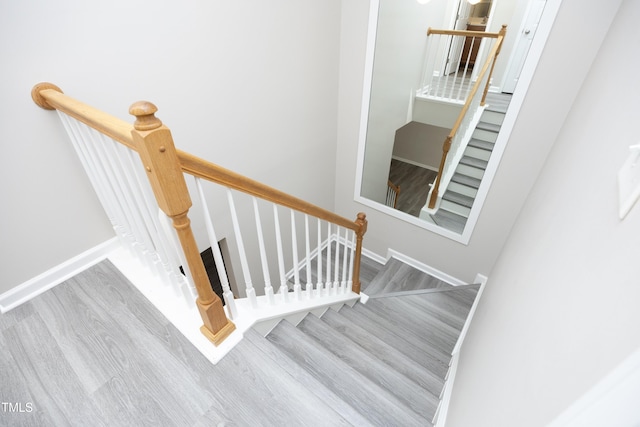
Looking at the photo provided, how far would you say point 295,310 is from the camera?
1.89 metres

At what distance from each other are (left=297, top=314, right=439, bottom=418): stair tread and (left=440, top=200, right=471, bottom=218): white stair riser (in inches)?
69.0

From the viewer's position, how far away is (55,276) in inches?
64.1

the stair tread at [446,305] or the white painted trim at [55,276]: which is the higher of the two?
the white painted trim at [55,276]

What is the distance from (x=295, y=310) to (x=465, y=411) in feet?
3.39

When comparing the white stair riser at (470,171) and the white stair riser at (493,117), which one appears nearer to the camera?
the white stair riser at (493,117)

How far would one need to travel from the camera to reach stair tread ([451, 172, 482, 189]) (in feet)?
9.34

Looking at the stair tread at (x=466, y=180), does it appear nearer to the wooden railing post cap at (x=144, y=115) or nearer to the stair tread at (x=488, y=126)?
the stair tread at (x=488, y=126)

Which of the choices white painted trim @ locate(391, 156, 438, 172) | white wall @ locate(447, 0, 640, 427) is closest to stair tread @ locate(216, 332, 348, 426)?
white wall @ locate(447, 0, 640, 427)

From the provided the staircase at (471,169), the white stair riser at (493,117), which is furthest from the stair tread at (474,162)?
the white stair riser at (493,117)

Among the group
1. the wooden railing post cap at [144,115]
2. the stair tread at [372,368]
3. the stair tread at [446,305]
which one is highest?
the wooden railing post cap at [144,115]

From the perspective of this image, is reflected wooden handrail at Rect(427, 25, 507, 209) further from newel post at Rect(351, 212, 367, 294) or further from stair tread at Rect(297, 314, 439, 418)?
stair tread at Rect(297, 314, 439, 418)

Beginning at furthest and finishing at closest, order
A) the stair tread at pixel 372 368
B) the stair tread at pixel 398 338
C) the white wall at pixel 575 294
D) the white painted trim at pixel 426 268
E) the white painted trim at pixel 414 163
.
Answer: the white painted trim at pixel 414 163
the white painted trim at pixel 426 268
the stair tread at pixel 398 338
the stair tread at pixel 372 368
the white wall at pixel 575 294

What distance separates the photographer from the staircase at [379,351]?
1.43 metres

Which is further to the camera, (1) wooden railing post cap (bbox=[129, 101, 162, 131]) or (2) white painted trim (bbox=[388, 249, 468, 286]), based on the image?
(2) white painted trim (bbox=[388, 249, 468, 286])
